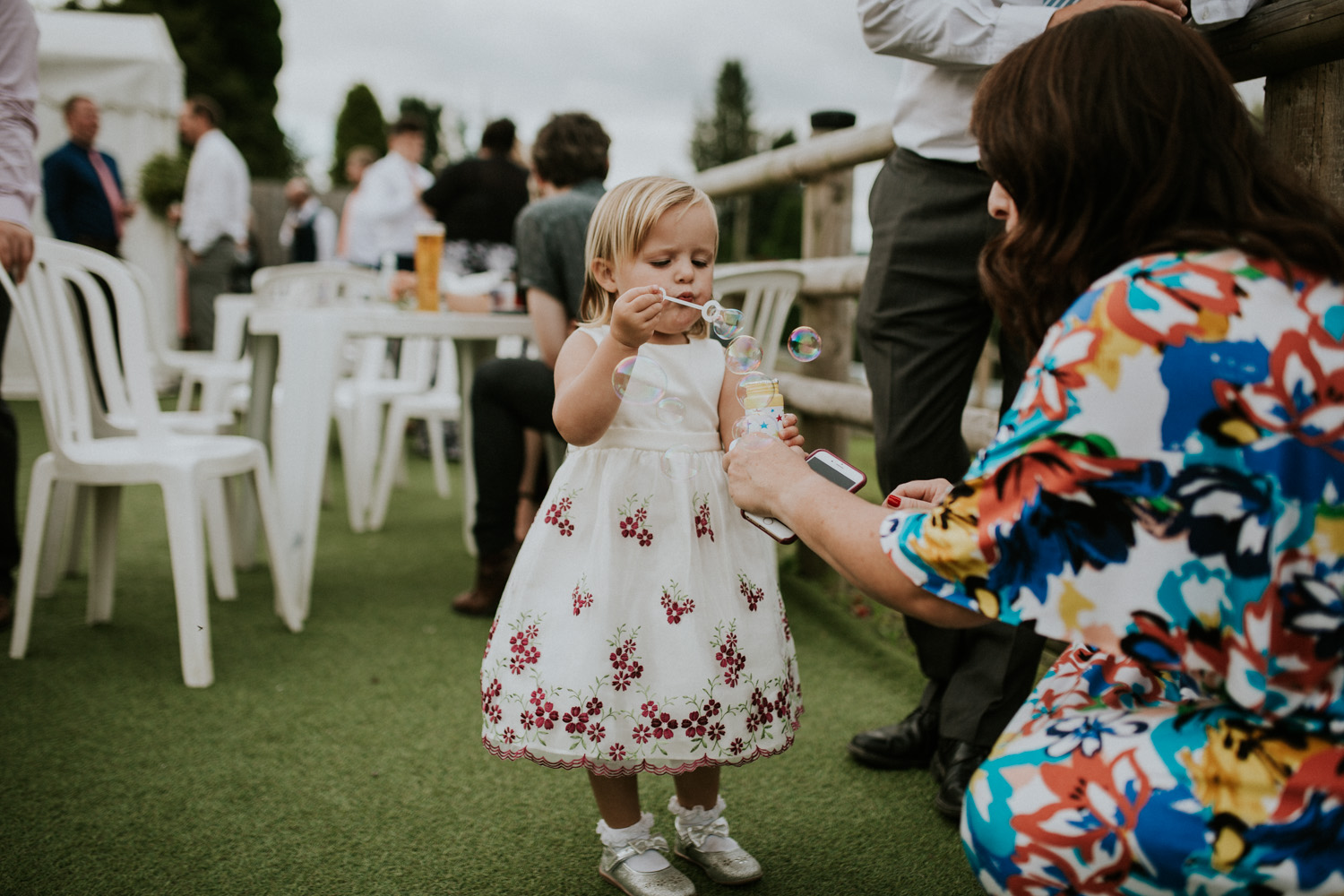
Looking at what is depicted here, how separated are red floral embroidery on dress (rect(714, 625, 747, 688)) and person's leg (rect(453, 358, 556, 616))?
5.61 feet

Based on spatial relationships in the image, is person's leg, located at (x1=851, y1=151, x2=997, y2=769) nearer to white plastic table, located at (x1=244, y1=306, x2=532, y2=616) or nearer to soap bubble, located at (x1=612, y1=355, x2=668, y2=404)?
soap bubble, located at (x1=612, y1=355, x2=668, y2=404)

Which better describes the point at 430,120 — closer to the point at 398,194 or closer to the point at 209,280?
the point at 209,280

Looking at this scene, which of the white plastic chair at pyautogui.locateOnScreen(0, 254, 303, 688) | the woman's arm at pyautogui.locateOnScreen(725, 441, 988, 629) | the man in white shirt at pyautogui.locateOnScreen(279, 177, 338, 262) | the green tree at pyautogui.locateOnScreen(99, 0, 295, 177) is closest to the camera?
the woman's arm at pyautogui.locateOnScreen(725, 441, 988, 629)

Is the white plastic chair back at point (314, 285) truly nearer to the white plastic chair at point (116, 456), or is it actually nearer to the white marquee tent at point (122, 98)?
the white plastic chair at point (116, 456)

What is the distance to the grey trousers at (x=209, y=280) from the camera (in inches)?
335

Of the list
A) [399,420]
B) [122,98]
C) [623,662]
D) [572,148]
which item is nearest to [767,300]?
[572,148]

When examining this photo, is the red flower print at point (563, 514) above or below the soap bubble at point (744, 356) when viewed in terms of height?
below

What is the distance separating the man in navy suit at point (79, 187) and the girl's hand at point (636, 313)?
5.88m

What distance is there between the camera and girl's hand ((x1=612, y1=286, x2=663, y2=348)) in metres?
1.38

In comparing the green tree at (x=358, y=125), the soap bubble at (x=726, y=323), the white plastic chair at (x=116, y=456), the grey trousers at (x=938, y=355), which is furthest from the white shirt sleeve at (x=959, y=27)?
the green tree at (x=358, y=125)

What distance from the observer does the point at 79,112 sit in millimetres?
6191

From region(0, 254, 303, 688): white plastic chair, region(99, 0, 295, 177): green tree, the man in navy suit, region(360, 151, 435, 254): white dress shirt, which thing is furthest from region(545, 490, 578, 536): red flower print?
region(99, 0, 295, 177): green tree

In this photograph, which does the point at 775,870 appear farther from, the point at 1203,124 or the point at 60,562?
the point at 60,562

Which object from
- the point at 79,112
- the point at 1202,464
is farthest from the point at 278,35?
the point at 1202,464
